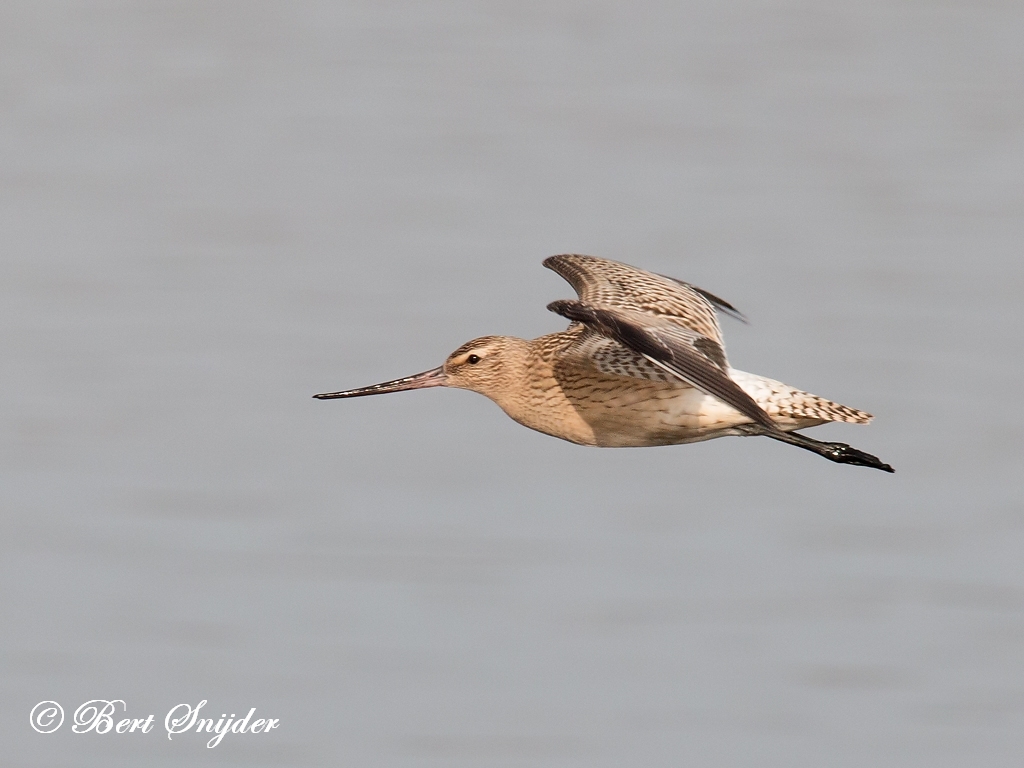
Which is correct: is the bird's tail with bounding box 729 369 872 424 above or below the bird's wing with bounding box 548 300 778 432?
below

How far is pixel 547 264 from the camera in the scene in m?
11.2

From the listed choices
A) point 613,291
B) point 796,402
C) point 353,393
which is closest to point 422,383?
point 353,393

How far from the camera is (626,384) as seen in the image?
362 inches

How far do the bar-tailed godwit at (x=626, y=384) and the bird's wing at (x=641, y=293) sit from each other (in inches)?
0.7

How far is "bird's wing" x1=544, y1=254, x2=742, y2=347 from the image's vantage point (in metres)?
10.1

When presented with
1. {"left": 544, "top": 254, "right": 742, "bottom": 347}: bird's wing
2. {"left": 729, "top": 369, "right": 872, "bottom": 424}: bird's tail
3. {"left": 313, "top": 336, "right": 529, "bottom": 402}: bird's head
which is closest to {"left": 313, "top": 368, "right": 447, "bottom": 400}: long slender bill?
{"left": 313, "top": 336, "right": 529, "bottom": 402}: bird's head

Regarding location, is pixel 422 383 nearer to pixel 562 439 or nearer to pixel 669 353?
pixel 562 439

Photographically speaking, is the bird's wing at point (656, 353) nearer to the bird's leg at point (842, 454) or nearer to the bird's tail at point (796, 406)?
the bird's tail at point (796, 406)

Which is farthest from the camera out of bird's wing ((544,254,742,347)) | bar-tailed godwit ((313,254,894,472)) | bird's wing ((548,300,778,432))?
bird's wing ((544,254,742,347))

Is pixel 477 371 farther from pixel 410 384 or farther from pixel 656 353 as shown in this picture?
pixel 656 353

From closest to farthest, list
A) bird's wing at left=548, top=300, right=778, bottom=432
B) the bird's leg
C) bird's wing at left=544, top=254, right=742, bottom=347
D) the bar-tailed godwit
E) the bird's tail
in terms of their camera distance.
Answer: bird's wing at left=548, top=300, right=778, bottom=432 → the bar-tailed godwit → the bird's tail → the bird's leg → bird's wing at left=544, top=254, right=742, bottom=347

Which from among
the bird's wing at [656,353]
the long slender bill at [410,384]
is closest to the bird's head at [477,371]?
→ the long slender bill at [410,384]

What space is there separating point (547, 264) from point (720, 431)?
2308 millimetres

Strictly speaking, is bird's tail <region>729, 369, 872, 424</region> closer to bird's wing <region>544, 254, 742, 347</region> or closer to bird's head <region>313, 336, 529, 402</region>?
bird's wing <region>544, 254, 742, 347</region>
